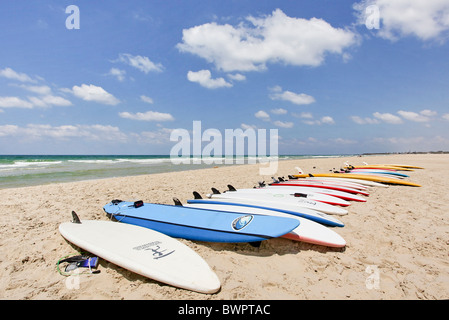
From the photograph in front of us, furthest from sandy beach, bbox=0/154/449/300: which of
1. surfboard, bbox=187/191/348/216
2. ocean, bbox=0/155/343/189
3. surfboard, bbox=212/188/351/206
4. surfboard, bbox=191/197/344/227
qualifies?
ocean, bbox=0/155/343/189

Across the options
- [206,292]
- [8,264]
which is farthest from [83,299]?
[8,264]

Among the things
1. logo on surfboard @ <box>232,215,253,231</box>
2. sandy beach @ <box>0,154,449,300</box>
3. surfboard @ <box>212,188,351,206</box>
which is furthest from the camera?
surfboard @ <box>212,188,351,206</box>

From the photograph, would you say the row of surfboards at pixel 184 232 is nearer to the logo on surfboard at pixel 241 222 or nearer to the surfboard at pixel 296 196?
the logo on surfboard at pixel 241 222

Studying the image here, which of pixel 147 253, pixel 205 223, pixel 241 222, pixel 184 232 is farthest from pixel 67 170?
pixel 241 222

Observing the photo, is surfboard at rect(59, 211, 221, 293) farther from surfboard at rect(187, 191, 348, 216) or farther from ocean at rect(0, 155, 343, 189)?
ocean at rect(0, 155, 343, 189)

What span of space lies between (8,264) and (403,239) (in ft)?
17.0

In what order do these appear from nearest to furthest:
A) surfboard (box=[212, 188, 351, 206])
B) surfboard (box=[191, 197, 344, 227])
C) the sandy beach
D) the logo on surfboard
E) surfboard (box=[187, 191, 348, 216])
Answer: the sandy beach → the logo on surfboard → surfboard (box=[191, 197, 344, 227]) → surfboard (box=[187, 191, 348, 216]) → surfboard (box=[212, 188, 351, 206])

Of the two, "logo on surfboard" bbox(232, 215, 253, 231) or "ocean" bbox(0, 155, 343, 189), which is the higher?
"logo on surfboard" bbox(232, 215, 253, 231)

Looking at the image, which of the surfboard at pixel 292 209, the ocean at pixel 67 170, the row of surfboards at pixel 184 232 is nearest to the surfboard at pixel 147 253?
the row of surfboards at pixel 184 232

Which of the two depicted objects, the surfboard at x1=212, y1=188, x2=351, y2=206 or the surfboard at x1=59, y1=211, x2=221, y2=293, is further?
the surfboard at x1=212, y1=188, x2=351, y2=206

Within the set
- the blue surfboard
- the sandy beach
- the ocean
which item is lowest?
the sandy beach

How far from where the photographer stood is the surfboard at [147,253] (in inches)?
80.0

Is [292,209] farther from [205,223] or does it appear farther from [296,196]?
[205,223]

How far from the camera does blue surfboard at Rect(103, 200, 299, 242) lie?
2.72 meters
